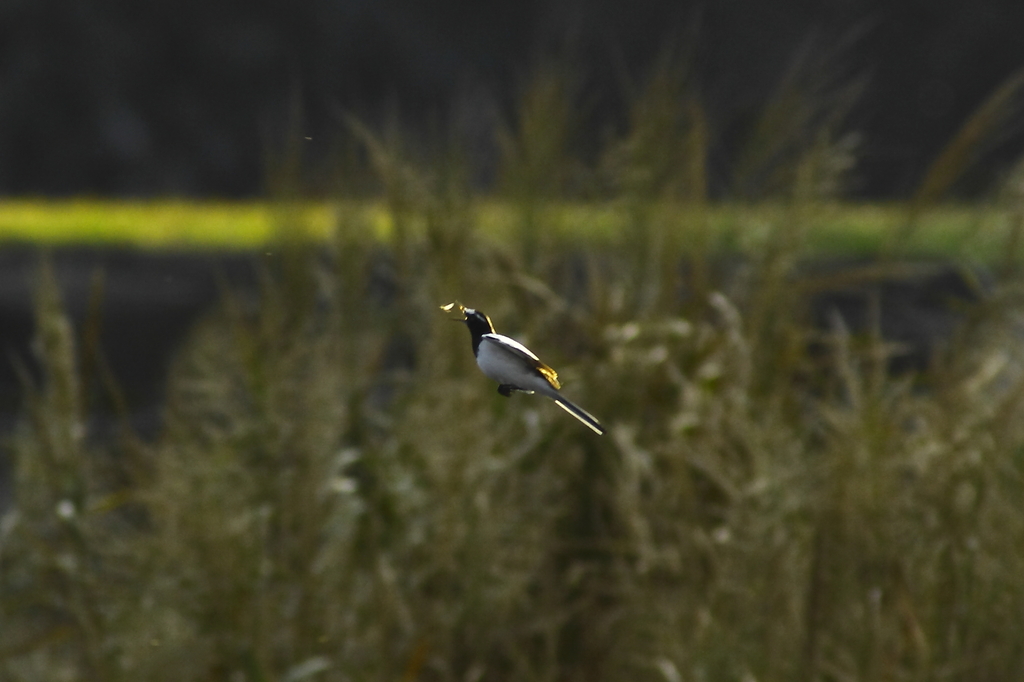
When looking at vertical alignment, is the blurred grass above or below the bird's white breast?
Result: above

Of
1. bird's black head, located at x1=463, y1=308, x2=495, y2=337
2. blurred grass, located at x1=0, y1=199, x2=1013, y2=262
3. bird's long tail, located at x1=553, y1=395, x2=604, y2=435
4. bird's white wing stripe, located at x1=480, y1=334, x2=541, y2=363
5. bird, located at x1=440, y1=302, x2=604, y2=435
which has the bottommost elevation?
bird's long tail, located at x1=553, y1=395, x2=604, y2=435

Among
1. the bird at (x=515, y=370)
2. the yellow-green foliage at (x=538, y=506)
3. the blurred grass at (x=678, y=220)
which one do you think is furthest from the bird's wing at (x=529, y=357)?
the blurred grass at (x=678, y=220)

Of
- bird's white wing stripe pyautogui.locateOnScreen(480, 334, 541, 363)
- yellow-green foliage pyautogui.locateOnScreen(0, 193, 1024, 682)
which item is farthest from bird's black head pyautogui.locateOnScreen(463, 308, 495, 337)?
yellow-green foliage pyautogui.locateOnScreen(0, 193, 1024, 682)

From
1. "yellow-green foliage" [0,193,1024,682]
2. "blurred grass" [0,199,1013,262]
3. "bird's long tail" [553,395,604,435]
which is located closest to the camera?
"bird's long tail" [553,395,604,435]

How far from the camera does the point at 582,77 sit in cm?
342

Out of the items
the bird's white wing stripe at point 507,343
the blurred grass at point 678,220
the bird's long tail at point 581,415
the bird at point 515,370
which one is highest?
the blurred grass at point 678,220

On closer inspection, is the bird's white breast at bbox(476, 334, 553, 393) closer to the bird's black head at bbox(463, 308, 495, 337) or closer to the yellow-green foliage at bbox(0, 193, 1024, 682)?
the bird's black head at bbox(463, 308, 495, 337)

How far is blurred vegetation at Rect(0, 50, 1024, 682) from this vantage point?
243cm

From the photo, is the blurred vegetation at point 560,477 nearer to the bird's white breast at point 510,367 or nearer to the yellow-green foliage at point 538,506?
the yellow-green foliage at point 538,506

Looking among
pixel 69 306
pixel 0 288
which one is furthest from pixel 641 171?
pixel 0 288

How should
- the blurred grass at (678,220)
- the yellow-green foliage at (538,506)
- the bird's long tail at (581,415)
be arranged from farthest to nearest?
the blurred grass at (678,220) → the yellow-green foliage at (538,506) → the bird's long tail at (581,415)

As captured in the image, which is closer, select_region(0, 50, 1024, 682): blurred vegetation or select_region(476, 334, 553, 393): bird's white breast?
select_region(476, 334, 553, 393): bird's white breast

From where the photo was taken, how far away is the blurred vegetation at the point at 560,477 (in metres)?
2.43

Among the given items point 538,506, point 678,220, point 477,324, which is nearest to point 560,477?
point 538,506
